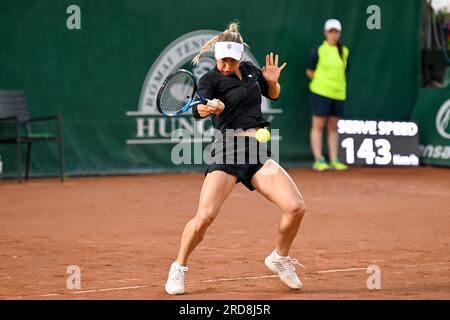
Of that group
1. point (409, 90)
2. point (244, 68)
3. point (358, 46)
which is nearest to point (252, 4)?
point (358, 46)

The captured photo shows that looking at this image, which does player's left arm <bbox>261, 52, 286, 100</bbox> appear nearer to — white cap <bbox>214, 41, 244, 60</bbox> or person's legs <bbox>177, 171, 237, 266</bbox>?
white cap <bbox>214, 41, 244, 60</bbox>

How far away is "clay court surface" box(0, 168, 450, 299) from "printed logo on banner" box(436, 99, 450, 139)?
3.44 feet

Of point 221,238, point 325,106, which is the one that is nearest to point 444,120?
point 325,106

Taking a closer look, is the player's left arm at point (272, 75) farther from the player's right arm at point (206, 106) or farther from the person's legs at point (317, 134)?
the person's legs at point (317, 134)

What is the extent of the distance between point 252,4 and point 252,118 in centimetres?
797

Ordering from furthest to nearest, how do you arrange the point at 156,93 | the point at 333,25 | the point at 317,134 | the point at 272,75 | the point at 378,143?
the point at 378,143
the point at 317,134
the point at 333,25
the point at 156,93
the point at 272,75

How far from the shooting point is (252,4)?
48.6 feet

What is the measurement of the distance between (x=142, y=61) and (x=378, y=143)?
3.55 meters

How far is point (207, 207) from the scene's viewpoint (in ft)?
22.2

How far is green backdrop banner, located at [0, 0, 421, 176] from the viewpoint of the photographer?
13453mm

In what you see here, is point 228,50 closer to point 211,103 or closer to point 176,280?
point 211,103

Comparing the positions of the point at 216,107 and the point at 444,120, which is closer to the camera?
the point at 216,107

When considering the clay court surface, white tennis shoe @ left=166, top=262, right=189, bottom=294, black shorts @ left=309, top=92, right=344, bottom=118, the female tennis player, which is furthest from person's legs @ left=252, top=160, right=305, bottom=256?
black shorts @ left=309, top=92, right=344, bottom=118
